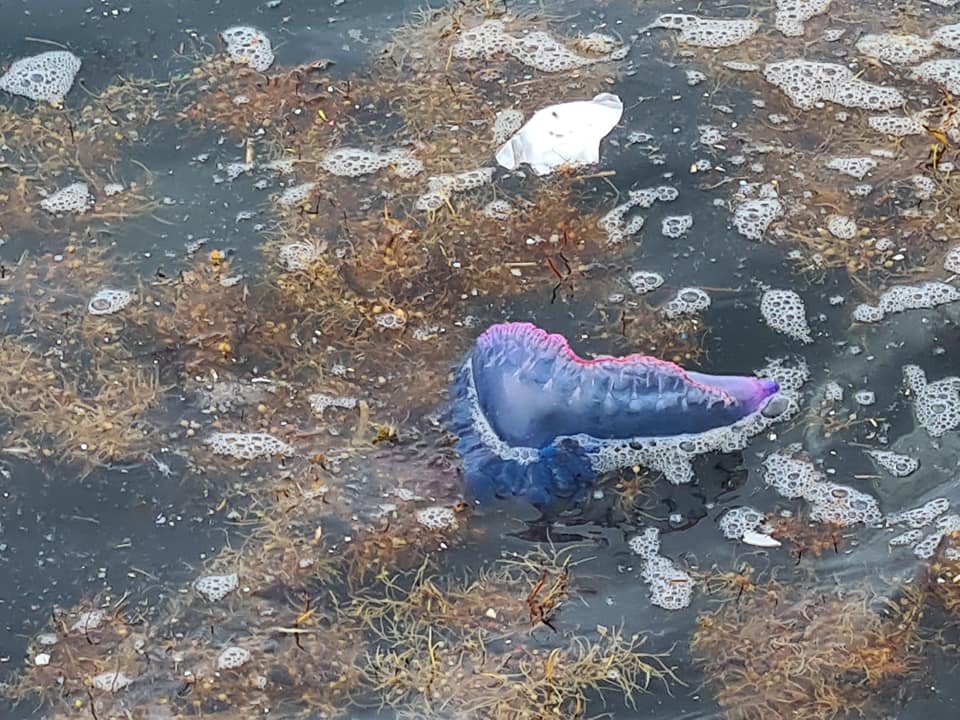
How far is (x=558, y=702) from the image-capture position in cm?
329

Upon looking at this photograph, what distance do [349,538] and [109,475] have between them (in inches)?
29.2

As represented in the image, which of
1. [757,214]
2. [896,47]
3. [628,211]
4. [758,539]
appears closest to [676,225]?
[628,211]

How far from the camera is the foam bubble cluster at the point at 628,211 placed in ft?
14.0

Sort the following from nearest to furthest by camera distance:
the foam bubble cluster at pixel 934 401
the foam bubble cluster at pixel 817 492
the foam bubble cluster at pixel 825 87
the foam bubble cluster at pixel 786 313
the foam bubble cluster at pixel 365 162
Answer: the foam bubble cluster at pixel 817 492, the foam bubble cluster at pixel 934 401, the foam bubble cluster at pixel 786 313, the foam bubble cluster at pixel 365 162, the foam bubble cluster at pixel 825 87

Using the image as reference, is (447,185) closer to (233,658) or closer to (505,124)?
(505,124)

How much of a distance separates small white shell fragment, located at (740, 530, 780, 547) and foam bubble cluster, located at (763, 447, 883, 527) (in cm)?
14

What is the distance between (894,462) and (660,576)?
78cm

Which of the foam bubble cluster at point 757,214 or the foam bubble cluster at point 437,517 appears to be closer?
the foam bubble cluster at point 437,517

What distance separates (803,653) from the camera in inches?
132

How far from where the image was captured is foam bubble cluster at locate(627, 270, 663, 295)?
411 centimetres

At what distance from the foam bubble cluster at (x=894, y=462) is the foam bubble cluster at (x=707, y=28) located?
1.80 m

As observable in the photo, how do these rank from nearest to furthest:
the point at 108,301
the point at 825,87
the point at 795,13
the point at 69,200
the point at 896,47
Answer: the point at 108,301 → the point at 69,200 → the point at 825,87 → the point at 896,47 → the point at 795,13

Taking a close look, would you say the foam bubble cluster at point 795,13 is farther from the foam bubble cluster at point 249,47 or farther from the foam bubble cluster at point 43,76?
the foam bubble cluster at point 43,76

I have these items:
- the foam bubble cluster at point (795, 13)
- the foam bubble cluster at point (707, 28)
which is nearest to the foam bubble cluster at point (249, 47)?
→ the foam bubble cluster at point (707, 28)
